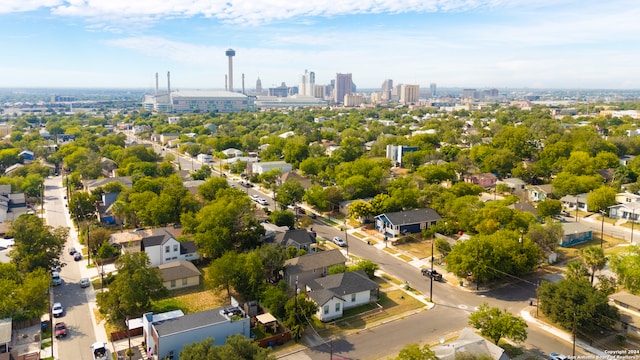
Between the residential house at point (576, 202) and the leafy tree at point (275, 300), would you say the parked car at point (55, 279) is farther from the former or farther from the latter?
the residential house at point (576, 202)

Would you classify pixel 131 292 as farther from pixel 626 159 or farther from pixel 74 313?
pixel 626 159

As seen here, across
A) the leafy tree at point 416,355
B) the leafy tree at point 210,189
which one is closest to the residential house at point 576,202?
the leafy tree at point 210,189

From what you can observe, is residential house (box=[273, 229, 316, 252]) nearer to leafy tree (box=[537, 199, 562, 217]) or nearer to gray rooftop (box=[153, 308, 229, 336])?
gray rooftop (box=[153, 308, 229, 336])

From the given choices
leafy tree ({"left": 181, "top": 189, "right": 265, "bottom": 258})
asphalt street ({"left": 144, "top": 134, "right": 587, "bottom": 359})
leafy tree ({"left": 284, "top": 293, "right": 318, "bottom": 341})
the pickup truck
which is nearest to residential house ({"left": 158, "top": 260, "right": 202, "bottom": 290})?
leafy tree ({"left": 181, "top": 189, "right": 265, "bottom": 258})

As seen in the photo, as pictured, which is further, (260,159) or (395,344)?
(260,159)

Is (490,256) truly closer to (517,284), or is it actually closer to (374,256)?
(517,284)

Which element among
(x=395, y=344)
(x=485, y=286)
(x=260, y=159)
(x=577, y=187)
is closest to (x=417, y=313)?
(x=395, y=344)

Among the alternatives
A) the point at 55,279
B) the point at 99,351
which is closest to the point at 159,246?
the point at 55,279
